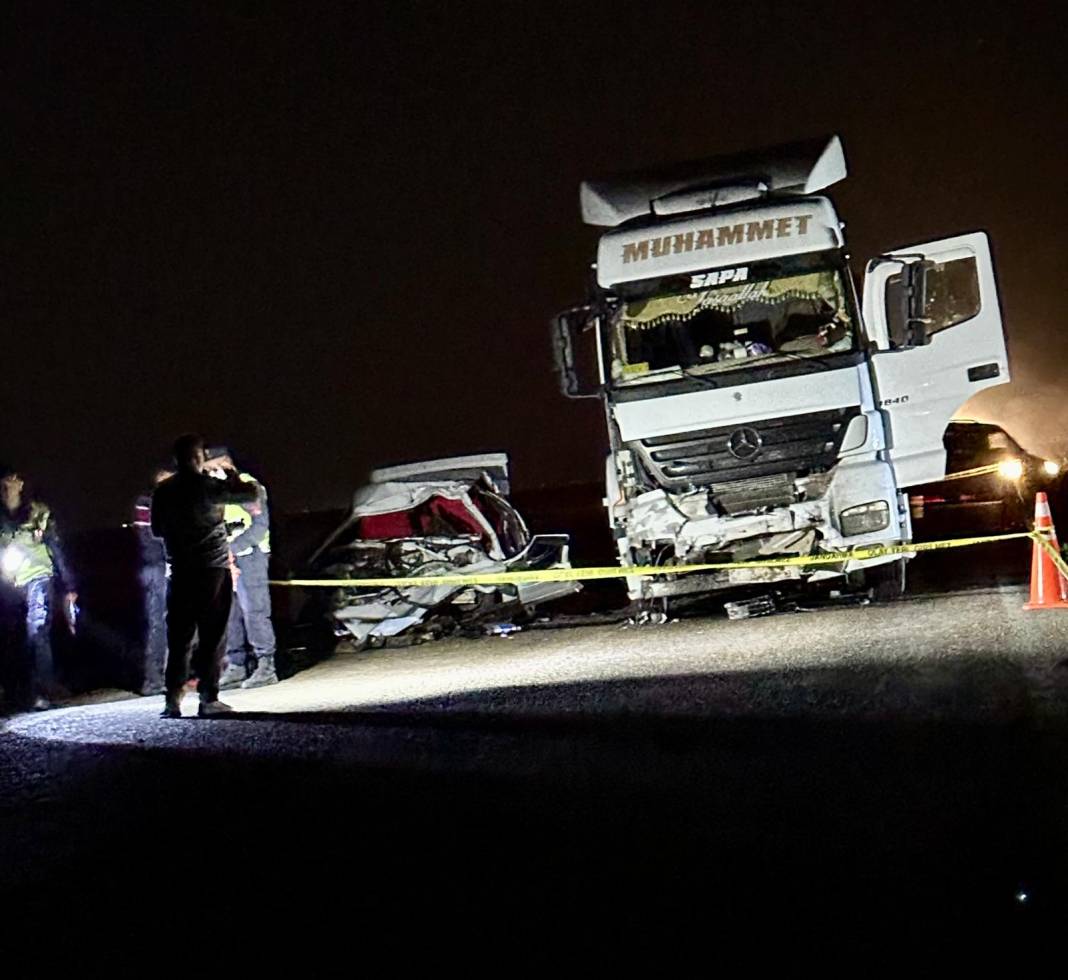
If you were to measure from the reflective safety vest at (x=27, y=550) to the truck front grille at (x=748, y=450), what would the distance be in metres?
4.57

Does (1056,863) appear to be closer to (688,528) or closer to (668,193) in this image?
(688,528)

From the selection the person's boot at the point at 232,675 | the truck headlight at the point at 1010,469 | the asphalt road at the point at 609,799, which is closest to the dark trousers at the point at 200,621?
the asphalt road at the point at 609,799

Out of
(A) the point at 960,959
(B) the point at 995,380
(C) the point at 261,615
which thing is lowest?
(A) the point at 960,959

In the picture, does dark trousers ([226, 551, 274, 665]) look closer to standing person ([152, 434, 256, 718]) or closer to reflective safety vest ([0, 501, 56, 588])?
reflective safety vest ([0, 501, 56, 588])

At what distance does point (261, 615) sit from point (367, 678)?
1052mm

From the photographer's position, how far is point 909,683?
273 inches

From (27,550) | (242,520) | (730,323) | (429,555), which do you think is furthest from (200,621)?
(730,323)

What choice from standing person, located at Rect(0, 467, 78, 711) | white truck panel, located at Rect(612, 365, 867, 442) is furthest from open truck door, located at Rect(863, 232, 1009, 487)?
standing person, located at Rect(0, 467, 78, 711)

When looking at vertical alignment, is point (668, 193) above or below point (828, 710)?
above

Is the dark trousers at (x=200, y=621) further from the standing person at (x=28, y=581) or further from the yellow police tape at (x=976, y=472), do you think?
the yellow police tape at (x=976, y=472)

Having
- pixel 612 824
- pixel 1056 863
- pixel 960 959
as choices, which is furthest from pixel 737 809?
pixel 960 959

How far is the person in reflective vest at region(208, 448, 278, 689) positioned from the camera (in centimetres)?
1095

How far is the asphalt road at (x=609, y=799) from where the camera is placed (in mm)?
4090

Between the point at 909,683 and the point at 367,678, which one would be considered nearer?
the point at 909,683
